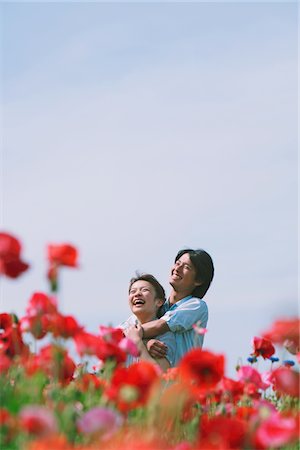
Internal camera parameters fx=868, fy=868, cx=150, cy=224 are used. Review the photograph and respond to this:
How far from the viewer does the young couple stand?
5117 mm

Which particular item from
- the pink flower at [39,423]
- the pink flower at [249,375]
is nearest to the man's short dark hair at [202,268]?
the pink flower at [249,375]

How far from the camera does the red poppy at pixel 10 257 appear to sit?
9.16 ft

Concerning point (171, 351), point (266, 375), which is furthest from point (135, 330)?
point (266, 375)

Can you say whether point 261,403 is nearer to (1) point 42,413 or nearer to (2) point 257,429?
(2) point 257,429

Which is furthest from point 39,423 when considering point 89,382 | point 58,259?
point 89,382

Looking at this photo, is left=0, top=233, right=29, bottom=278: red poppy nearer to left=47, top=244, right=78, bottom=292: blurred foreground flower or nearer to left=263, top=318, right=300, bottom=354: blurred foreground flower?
left=47, top=244, right=78, bottom=292: blurred foreground flower

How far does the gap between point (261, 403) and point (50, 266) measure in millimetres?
1038

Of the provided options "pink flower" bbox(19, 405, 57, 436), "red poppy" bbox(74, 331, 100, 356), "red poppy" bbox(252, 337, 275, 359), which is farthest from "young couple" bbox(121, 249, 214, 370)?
"pink flower" bbox(19, 405, 57, 436)

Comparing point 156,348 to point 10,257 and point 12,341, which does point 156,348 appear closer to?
point 12,341

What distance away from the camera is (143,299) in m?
5.38

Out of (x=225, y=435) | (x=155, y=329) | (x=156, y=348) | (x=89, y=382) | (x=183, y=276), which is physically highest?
(x=183, y=276)

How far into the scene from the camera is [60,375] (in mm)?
3162

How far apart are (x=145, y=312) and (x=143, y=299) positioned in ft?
0.27

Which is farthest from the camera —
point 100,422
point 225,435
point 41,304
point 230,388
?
point 230,388
